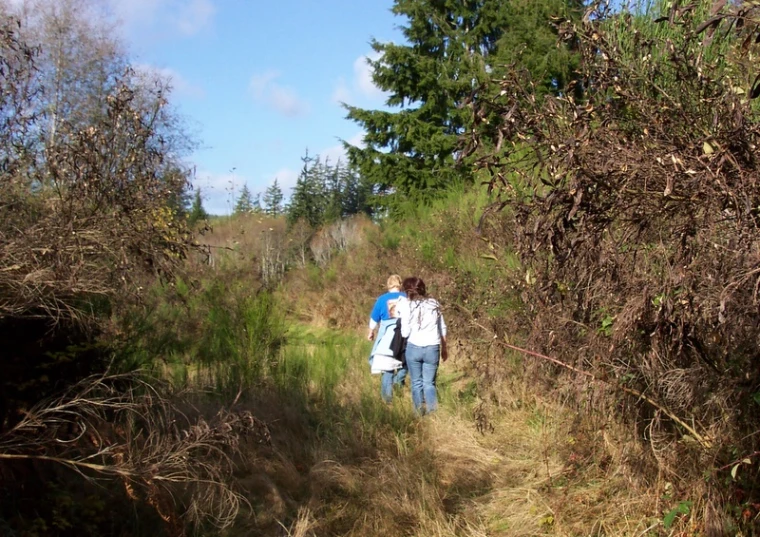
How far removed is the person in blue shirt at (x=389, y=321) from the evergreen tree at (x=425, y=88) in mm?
8722

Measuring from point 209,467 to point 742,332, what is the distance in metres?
2.98

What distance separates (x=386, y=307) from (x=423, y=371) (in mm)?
1418

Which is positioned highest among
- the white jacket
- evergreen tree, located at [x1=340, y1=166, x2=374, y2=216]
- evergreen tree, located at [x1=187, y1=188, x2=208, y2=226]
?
evergreen tree, located at [x1=340, y1=166, x2=374, y2=216]

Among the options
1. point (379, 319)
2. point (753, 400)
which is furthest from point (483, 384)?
point (753, 400)

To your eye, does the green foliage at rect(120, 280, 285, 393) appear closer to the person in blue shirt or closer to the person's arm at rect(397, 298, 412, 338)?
the person in blue shirt

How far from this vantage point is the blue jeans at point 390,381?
27.7 ft

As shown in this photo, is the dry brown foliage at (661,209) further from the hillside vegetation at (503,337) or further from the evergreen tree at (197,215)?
the evergreen tree at (197,215)

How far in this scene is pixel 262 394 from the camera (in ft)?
26.6

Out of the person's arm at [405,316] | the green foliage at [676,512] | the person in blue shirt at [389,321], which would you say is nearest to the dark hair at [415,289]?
the person's arm at [405,316]

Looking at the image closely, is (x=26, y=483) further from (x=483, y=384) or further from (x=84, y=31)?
(x=84, y=31)

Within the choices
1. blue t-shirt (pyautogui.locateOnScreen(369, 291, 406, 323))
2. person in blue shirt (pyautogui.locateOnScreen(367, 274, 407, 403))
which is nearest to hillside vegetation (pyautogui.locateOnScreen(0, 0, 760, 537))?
person in blue shirt (pyautogui.locateOnScreen(367, 274, 407, 403))

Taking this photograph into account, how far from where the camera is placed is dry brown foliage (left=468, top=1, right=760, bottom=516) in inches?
122

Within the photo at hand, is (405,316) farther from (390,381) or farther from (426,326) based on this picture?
(390,381)

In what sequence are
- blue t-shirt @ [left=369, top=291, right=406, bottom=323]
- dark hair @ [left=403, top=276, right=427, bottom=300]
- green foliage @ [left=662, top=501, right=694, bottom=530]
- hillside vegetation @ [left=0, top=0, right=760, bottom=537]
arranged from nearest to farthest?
hillside vegetation @ [left=0, top=0, right=760, bottom=537], green foliage @ [left=662, top=501, right=694, bottom=530], dark hair @ [left=403, top=276, right=427, bottom=300], blue t-shirt @ [left=369, top=291, right=406, bottom=323]
